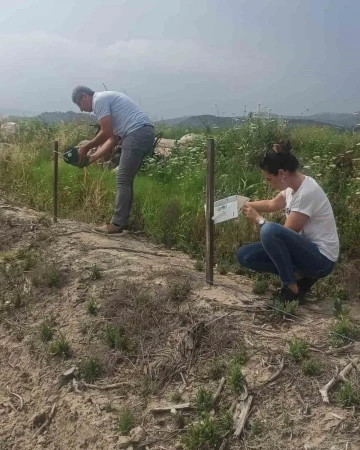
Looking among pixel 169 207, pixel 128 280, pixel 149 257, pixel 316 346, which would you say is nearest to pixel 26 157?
pixel 169 207

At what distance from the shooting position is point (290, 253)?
393 cm

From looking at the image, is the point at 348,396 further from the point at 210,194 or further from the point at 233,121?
the point at 233,121

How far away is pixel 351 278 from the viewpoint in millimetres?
4703

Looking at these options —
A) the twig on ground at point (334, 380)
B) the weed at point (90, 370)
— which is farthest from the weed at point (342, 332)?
the weed at point (90, 370)

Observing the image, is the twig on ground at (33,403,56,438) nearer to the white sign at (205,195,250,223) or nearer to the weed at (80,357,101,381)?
the weed at (80,357,101,381)

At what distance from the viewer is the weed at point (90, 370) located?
3.67 m

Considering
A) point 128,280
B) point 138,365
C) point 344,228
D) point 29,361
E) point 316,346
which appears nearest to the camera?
point 316,346

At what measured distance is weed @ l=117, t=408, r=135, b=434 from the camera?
318cm

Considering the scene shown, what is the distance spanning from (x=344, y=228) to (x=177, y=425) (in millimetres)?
3191

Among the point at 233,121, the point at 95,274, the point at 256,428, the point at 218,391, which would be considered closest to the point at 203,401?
the point at 218,391

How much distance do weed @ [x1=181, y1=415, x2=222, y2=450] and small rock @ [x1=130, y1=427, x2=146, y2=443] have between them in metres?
0.25

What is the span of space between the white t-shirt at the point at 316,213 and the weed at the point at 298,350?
0.80 m

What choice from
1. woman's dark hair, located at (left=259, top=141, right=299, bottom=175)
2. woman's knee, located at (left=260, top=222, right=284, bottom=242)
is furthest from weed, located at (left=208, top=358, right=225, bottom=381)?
woman's dark hair, located at (left=259, top=141, right=299, bottom=175)

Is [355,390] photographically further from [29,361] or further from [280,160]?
[29,361]
